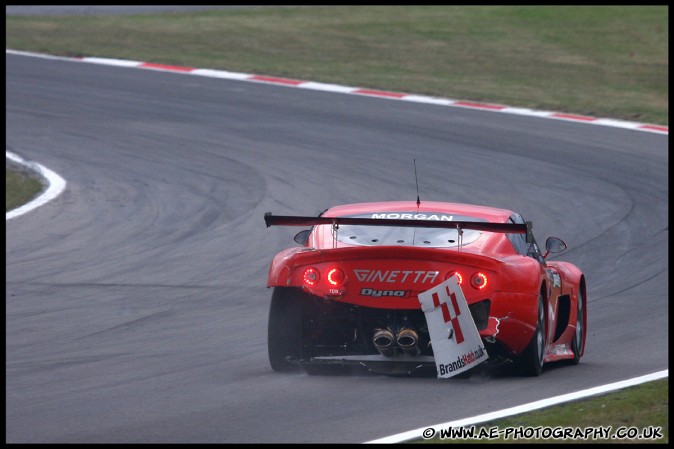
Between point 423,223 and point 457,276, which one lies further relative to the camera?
point 423,223

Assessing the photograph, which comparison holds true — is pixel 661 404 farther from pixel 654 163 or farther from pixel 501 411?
pixel 654 163

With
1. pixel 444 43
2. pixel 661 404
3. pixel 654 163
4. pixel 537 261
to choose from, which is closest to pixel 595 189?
pixel 654 163

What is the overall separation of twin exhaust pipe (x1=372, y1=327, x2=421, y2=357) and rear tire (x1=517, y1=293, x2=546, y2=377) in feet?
2.27

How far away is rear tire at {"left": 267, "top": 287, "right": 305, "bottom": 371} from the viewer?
299 inches

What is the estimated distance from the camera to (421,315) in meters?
7.38

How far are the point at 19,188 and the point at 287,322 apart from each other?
27.3 ft

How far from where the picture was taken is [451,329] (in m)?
7.21

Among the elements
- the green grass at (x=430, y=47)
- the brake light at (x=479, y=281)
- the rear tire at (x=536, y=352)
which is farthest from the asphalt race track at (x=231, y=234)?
the green grass at (x=430, y=47)

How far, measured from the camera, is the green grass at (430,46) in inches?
970

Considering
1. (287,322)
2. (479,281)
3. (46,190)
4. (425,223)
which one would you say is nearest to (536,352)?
(479,281)

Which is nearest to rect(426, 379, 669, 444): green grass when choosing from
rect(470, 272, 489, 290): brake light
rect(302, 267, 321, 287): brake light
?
rect(470, 272, 489, 290): brake light

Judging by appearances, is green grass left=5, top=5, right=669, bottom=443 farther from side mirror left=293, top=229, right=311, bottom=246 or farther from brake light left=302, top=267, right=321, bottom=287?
brake light left=302, top=267, right=321, bottom=287

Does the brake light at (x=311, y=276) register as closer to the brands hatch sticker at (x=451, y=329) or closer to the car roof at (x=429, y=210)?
the brands hatch sticker at (x=451, y=329)

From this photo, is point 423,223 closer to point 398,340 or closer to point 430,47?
point 398,340
